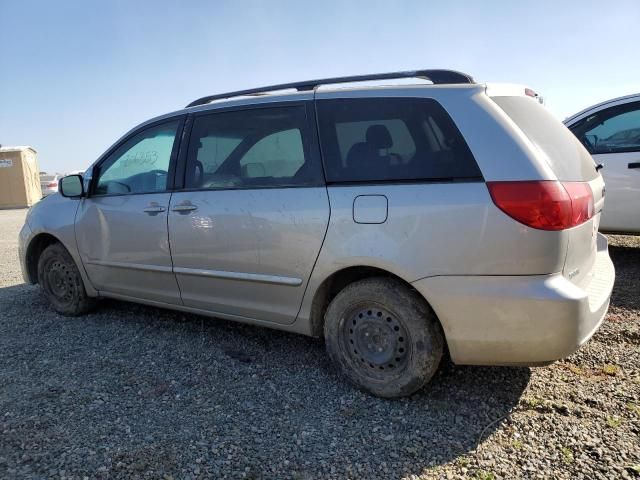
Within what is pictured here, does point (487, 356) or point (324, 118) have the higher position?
point (324, 118)

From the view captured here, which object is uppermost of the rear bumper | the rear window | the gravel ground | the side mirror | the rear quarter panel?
the rear window

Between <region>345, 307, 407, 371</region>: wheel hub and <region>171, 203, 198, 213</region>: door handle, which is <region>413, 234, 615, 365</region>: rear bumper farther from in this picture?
<region>171, 203, 198, 213</region>: door handle

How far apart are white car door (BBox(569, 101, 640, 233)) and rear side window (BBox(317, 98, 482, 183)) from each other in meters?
3.74

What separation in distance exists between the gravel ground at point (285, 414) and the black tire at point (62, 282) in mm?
592

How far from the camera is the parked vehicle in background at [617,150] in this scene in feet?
17.7

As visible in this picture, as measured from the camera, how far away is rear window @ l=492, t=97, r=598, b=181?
262cm

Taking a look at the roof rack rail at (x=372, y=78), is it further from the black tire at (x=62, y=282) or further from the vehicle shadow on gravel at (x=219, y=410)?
the black tire at (x=62, y=282)

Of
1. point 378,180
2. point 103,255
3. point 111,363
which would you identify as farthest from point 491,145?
point 103,255

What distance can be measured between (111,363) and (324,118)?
7.42 ft

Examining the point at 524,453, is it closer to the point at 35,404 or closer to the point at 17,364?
the point at 35,404

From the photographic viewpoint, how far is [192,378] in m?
3.27

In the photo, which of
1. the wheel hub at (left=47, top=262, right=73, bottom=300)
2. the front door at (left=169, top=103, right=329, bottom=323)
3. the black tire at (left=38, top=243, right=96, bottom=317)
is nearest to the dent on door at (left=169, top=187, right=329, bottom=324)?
the front door at (left=169, top=103, right=329, bottom=323)

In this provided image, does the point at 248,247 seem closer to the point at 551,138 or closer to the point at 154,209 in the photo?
the point at 154,209

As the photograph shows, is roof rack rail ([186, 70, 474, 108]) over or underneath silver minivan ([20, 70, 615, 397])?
over
